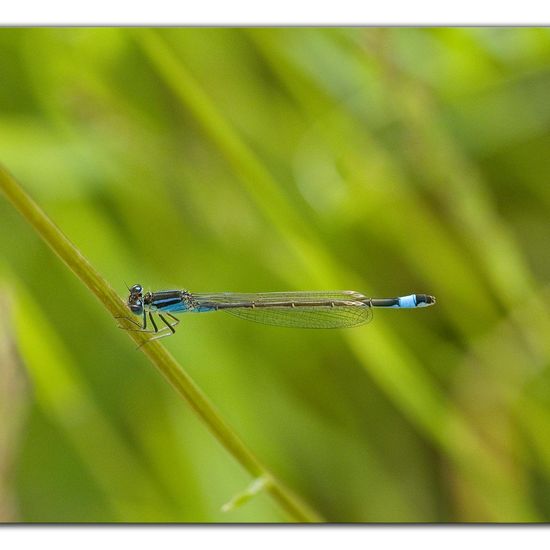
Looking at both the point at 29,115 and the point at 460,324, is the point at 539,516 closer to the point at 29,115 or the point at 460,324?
the point at 460,324

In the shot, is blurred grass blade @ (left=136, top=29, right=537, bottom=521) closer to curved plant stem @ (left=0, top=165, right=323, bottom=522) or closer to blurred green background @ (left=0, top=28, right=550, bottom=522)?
blurred green background @ (left=0, top=28, right=550, bottom=522)

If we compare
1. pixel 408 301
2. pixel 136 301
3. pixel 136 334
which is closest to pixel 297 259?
pixel 408 301

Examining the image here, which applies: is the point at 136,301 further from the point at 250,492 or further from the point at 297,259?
the point at 250,492

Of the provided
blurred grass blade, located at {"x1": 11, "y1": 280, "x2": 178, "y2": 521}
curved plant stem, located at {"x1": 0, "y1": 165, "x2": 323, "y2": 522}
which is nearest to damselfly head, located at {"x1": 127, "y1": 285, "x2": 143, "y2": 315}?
curved plant stem, located at {"x1": 0, "y1": 165, "x2": 323, "y2": 522}

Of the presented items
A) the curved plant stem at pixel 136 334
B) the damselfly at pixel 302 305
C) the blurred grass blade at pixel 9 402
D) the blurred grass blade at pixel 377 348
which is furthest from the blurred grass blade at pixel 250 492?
the blurred grass blade at pixel 9 402

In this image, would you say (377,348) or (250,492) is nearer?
(250,492)

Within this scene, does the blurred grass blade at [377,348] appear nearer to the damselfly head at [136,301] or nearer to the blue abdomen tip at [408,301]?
the blue abdomen tip at [408,301]
